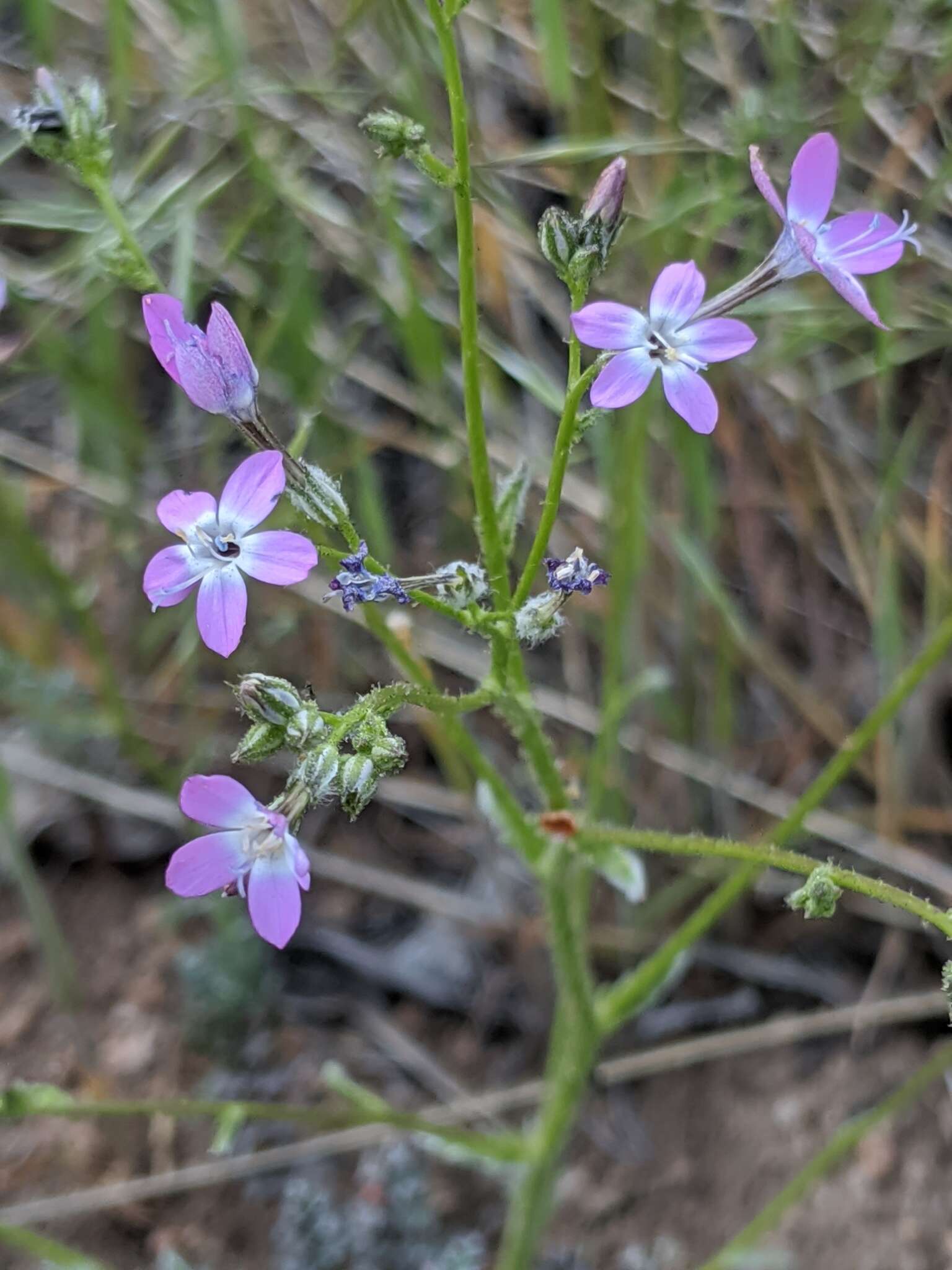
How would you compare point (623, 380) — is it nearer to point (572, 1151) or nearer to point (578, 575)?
point (578, 575)

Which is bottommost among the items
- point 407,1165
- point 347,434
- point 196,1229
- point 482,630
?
point 196,1229

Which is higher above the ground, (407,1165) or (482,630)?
(482,630)

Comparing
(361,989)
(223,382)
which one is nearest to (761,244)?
(223,382)

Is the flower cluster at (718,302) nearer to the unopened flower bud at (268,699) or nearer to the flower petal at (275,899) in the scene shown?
the unopened flower bud at (268,699)

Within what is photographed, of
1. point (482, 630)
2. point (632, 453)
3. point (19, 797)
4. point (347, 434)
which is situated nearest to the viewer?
point (482, 630)

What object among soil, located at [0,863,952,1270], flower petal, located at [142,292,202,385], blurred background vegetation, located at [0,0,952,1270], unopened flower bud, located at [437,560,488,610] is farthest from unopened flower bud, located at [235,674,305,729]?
soil, located at [0,863,952,1270]

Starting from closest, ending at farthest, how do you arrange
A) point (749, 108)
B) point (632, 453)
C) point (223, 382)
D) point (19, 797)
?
point (223, 382) < point (749, 108) < point (632, 453) < point (19, 797)

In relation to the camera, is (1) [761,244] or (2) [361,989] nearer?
(1) [761,244]

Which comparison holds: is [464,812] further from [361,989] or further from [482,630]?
[482,630]
